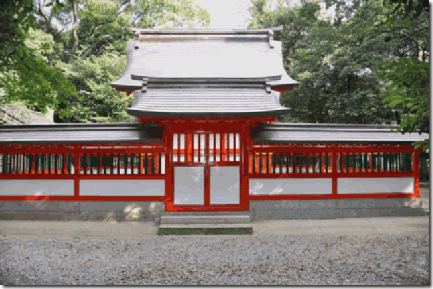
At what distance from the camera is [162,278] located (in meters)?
4.29

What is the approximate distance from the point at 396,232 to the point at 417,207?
1.91 metres

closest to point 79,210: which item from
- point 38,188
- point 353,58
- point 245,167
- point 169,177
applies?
point 38,188

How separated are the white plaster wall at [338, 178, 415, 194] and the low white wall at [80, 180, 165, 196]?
4.86m

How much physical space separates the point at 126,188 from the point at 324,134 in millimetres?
5348

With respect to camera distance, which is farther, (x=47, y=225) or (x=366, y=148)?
(x=366, y=148)

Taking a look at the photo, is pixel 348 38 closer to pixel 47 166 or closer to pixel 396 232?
pixel 396 232

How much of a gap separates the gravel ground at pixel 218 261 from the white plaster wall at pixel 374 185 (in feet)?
5.51

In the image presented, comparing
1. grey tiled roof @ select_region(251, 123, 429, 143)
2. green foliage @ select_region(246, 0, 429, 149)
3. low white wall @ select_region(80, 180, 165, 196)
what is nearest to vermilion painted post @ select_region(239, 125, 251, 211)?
grey tiled roof @ select_region(251, 123, 429, 143)

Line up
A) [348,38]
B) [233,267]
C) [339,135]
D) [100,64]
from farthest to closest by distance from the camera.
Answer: [100,64] < [348,38] < [339,135] < [233,267]

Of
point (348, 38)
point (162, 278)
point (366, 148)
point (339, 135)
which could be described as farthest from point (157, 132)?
point (348, 38)

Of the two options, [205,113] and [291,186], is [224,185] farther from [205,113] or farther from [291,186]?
[205,113]

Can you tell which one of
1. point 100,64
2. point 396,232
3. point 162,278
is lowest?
point 396,232

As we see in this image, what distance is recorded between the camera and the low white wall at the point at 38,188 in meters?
7.30

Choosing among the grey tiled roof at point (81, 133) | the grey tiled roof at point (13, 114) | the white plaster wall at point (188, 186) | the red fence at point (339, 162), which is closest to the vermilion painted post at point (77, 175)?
the grey tiled roof at point (81, 133)
